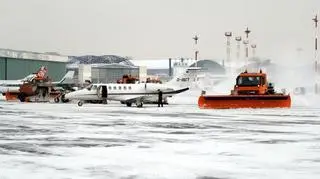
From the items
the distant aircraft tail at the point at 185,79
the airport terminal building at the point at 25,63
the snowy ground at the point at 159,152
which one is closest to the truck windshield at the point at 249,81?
the distant aircraft tail at the point at 185,79

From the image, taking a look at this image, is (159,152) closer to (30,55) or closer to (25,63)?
(25,63)

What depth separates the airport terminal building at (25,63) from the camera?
4759 inches

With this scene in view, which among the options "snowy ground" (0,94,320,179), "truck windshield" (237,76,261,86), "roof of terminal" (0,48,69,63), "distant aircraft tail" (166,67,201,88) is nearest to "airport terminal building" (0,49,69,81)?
"roof of terminal" (0,48,69,63)

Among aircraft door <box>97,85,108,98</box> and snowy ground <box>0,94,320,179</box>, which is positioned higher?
aircraft door <box>97,85,108,98</box>

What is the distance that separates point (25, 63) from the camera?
128 m

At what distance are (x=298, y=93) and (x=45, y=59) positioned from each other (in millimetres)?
83207

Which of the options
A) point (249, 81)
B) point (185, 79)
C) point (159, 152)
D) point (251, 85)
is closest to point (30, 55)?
point (185, 79)

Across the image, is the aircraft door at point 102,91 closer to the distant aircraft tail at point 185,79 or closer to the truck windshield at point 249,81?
the distant aircraft tail at point 185,79

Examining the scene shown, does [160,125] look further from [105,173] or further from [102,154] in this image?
[105,173]

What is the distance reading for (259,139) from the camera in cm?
1542

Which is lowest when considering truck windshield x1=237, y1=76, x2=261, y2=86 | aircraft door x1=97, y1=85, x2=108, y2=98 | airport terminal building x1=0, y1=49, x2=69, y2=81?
aircraft door x1=97, y1=85, x2=108, y2=98

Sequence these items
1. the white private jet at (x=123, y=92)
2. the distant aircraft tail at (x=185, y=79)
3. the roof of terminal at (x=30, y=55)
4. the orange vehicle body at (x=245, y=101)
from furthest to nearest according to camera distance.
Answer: the roof of terminal at (x=30, y=55), the distant aircraft tail at (x=185, y=79), the white private jet at (x=123, y=92), the orange vehicle body at (x=245, y=101)

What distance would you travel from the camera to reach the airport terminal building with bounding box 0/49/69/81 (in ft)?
397

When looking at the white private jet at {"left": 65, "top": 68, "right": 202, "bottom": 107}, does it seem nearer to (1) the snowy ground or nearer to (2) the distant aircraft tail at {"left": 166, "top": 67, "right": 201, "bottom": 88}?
(2) the distant aircraft tail at {"left": 166, "top": 67, "right": 201, "bottom": 88}
